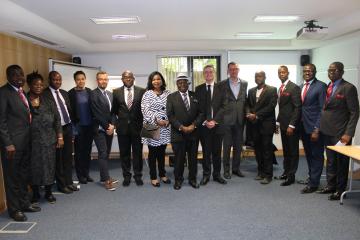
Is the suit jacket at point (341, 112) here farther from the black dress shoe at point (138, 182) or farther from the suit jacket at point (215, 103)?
the black dress shoe at point (138, 182)

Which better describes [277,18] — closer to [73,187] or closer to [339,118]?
[339,118]

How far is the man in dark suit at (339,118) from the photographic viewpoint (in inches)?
141

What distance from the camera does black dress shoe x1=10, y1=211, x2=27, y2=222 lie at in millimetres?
3261

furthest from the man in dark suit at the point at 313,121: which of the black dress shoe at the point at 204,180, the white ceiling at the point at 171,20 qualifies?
the black dress shoe at the point at 204,180

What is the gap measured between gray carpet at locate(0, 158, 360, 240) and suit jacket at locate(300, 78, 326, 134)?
0.91 metres

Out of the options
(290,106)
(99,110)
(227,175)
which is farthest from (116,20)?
(227,175)

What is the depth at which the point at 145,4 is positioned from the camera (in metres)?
3.35

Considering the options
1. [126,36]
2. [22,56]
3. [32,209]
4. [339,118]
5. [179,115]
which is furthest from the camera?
[126,36]

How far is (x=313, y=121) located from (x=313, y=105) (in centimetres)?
21

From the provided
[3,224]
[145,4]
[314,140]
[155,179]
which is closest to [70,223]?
[3,224]

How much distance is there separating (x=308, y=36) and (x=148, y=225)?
3464mm

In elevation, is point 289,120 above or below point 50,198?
above

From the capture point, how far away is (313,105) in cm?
396

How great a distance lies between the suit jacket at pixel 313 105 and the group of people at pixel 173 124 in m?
0.01
